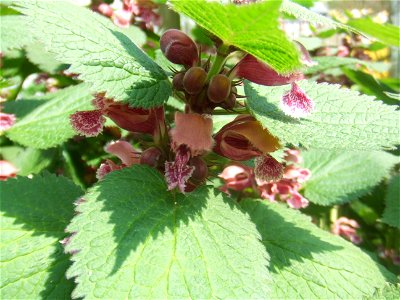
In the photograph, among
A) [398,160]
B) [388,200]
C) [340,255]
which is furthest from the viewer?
[398,160]

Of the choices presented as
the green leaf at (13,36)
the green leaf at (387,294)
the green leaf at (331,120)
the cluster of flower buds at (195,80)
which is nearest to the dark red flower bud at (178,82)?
the cluster of flower buds at (195,80)

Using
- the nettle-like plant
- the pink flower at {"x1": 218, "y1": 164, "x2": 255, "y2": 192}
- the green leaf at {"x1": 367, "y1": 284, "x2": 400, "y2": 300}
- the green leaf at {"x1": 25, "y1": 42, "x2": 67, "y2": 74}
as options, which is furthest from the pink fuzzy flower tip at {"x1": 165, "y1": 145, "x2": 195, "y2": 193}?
the green leaf at {"x1": 25, "y1": 42, "x2": 67, "y2": 74}

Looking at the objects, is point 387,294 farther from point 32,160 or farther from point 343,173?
point 32,160

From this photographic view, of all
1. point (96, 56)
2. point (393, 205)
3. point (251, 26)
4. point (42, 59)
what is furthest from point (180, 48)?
point (42, 59)

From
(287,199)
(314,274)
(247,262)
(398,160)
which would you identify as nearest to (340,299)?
(314,274)

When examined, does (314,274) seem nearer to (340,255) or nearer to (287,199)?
(340,255)

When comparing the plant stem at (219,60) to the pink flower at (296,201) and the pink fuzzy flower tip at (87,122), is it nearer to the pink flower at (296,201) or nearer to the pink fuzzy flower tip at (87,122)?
the pink fuzzy flower tip at (87,122)

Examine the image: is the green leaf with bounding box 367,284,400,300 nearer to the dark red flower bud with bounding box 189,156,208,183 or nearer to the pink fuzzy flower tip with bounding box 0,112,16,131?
the dark red flower bud with bounding box 189,156,208,183
